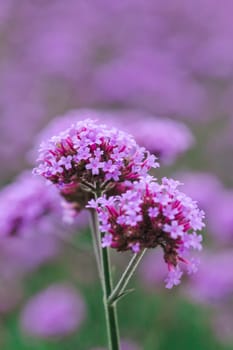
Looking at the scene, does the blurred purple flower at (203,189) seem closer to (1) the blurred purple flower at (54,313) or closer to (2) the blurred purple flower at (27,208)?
(1) the blurred purple flower at (54,313)

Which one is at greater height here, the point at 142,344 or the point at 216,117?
the point at 216,117

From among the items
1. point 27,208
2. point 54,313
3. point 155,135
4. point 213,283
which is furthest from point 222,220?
point 27,208

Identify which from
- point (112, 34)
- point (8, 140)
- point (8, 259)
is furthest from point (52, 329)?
point (112, 34)

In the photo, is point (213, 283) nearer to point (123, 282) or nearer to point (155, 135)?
point (155, 135)

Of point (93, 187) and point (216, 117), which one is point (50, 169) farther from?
point (216, 117)

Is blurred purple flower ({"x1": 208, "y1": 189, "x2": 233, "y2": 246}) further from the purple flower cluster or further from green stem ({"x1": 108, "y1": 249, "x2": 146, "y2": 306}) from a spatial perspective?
green stem ({"x1": 108, "y1": 249, "x2": 146, "y2": 306})

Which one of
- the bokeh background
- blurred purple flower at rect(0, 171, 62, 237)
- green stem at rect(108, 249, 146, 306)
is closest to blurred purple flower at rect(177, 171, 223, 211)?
the bokeh background

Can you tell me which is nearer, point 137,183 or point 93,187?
point 137,183
